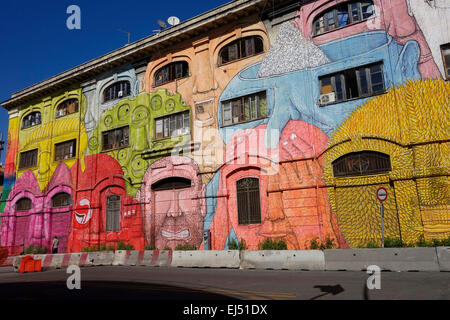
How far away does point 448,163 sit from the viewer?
12.5m

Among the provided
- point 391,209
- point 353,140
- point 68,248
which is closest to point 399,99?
point 353,140

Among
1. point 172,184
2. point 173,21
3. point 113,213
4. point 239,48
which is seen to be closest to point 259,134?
point 239,48

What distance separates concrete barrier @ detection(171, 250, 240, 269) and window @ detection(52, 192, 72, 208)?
11591mm

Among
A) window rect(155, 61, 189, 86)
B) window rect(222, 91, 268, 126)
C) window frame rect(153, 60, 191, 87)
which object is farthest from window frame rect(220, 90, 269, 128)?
window rect(155, 61, 189, 86)

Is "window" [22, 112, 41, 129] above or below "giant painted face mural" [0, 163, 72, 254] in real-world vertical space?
above

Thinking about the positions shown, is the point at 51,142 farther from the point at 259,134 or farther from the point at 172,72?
Result: the point at 259,134

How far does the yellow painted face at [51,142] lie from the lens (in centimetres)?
2380

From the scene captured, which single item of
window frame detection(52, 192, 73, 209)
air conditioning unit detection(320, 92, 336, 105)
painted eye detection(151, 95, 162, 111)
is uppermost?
painted eye detection(151, 95, 162, 111)

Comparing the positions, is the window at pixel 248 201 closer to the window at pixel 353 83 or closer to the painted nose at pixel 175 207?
the painted nose at pixel 175 207

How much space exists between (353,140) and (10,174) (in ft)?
87.9

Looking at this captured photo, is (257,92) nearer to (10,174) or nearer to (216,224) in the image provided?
(216,224)

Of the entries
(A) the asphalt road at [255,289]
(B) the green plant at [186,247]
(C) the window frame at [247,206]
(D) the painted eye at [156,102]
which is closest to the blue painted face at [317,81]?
(C) the window frame at [247,206]

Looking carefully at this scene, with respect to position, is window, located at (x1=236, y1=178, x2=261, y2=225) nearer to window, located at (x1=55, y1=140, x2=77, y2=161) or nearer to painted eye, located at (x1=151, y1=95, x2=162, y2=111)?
painted eye, located at (x1=151, y1=95, x2=162, y2=111)

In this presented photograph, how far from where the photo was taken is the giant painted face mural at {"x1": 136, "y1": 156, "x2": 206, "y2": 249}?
707 inches
